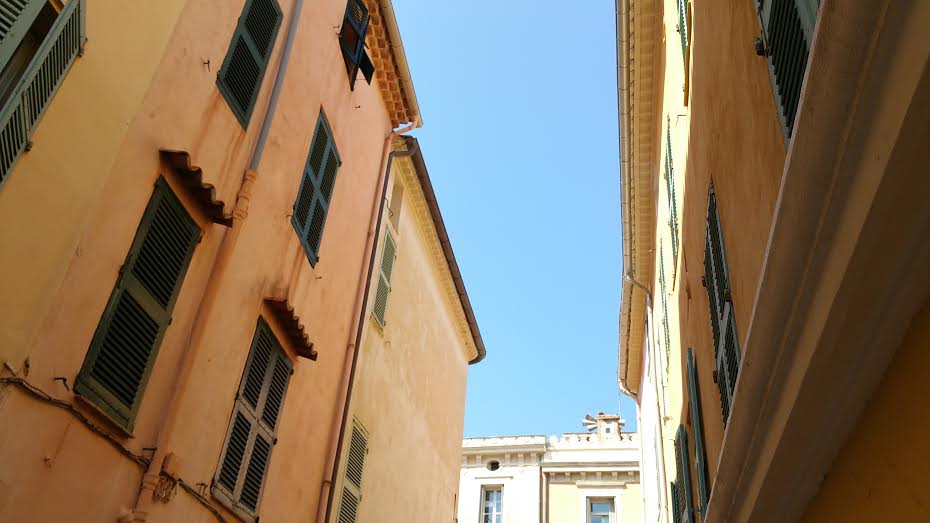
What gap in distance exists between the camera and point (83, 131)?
4688 millimetres

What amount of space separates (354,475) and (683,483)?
13.7ft

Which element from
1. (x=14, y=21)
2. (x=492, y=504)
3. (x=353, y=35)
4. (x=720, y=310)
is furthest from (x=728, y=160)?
Result: (x=492, y=504)

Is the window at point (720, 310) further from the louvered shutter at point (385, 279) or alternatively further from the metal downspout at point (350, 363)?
the louvered shutter at point (385, 279)

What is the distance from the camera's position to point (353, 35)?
1005 cm

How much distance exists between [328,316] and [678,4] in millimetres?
5168

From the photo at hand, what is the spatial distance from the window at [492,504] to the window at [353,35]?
21.7 m

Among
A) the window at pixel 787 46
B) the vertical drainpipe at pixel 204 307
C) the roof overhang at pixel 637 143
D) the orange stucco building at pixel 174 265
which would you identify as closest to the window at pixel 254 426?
the orange stucco building at pixel 174 265

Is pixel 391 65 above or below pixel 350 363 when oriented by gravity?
above

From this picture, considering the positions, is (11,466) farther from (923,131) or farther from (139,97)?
(923,131)

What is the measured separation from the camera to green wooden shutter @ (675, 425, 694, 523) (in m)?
8.94

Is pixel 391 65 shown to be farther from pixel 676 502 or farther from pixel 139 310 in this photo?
pixel 676 502

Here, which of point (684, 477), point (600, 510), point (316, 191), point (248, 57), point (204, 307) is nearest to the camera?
point (204, 307)

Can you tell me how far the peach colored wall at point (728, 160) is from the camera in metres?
4.27

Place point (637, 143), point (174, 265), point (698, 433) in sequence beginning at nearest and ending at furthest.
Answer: point (174, 265) < point (698, 433) < point (637, 143)
